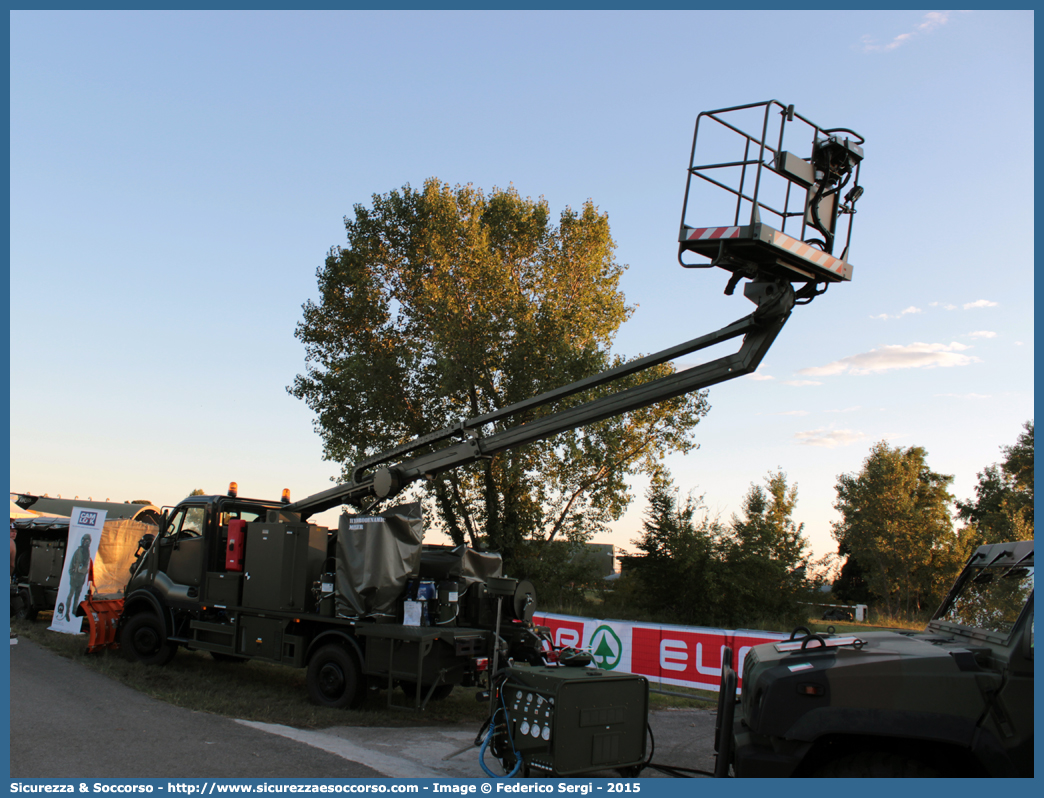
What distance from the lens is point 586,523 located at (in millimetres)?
25094

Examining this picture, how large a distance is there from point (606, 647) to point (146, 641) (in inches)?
289

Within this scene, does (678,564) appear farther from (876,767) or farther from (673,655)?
(876,767)

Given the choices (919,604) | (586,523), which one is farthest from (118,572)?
(919,604)

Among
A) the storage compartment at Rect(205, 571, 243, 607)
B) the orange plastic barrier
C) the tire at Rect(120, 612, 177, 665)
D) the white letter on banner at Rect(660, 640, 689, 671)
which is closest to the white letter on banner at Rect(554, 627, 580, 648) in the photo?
the white letter on banner at Rect(660, 640, 689, 671)

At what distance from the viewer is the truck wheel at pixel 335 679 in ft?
30.7

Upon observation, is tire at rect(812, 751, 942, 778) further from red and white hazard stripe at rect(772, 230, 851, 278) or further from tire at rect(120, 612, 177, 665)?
tire at rect(120, 612, 177, 665)

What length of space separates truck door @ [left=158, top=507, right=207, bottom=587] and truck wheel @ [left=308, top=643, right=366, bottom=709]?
2961 mm

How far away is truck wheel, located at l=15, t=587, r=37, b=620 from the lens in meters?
17.3

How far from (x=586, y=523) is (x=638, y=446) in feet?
10.1

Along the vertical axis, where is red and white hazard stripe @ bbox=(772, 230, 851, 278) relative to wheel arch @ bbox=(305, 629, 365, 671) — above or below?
above

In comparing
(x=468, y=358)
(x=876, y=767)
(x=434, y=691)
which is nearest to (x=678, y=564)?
(x=468, y=358)

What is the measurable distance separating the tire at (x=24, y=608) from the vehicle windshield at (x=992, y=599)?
735 inches
